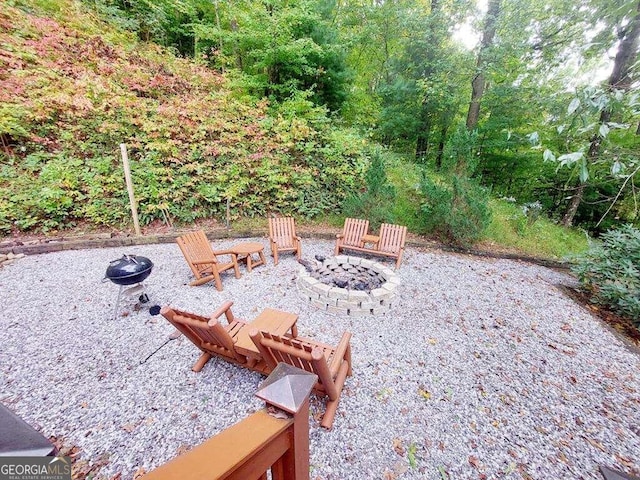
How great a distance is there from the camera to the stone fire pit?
338 centimetres

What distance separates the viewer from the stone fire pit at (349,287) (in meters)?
3.38

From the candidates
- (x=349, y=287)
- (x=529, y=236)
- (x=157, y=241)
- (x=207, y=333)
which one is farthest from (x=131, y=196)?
(x=529, y=236)

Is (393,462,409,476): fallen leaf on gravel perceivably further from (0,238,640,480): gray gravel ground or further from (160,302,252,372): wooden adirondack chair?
(160,302,252,372): wooden adirondack chair

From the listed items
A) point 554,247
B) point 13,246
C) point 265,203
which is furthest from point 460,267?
point 13,246

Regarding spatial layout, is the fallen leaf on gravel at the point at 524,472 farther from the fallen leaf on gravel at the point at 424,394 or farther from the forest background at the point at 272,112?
the forest background at the point at 272,112

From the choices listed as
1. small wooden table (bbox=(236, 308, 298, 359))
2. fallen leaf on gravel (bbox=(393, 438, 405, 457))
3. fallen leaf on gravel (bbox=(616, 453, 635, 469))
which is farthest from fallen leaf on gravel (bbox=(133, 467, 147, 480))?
fallen leaf on gravel (bbox=(616, 453, 635, 469))

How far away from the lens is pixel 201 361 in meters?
2.49

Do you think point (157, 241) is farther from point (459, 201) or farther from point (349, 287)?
point (459, 201)

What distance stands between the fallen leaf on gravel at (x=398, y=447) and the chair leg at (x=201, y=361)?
180cm

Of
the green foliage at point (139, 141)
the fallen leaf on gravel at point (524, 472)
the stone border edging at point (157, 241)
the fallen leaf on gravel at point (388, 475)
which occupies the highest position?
the green foliage at point (139, 141)

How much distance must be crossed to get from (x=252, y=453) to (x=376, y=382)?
1.88 meters

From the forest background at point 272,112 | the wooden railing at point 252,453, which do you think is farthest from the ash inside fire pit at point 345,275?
the wooden railing at point 252,453

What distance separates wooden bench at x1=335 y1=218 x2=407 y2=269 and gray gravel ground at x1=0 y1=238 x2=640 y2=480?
1080 mm

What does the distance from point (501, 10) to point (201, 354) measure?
437 inches
